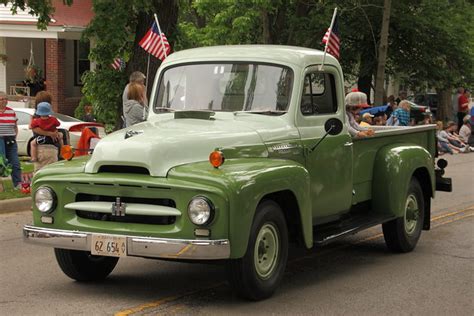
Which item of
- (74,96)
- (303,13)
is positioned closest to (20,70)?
(74,96)

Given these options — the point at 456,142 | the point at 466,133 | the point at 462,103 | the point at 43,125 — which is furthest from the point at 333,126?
the point at 462,103

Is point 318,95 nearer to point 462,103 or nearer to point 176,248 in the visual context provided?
point 176,248

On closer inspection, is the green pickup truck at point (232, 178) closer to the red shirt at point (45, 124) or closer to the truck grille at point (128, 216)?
the truck grille at point (128, 216)

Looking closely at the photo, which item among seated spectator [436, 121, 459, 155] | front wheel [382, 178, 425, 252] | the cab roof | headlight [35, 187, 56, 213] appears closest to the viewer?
headlight [35, 187, 56, 213]

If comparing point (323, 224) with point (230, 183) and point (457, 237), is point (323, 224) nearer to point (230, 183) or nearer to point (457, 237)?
point (230, 183)

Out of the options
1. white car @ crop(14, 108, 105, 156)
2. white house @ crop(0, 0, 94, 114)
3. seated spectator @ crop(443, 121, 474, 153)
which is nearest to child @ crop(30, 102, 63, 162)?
white car @ crop(14, 108, 105, 156)

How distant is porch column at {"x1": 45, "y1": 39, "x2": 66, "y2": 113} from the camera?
3055 cm

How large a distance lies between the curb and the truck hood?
524 cm

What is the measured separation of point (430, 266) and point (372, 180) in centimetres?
108

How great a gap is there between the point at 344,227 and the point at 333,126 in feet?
3.77

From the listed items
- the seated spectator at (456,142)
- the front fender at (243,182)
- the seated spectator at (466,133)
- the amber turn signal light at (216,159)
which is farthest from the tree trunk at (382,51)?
the amber turn signal light at (216,159)

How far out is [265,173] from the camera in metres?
6.75

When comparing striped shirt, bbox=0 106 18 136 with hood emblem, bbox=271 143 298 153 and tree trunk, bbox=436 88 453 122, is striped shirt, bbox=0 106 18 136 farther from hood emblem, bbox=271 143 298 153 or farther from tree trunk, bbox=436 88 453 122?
tree trunk, bbox=436 88 453 122

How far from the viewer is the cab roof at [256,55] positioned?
8.08 m
